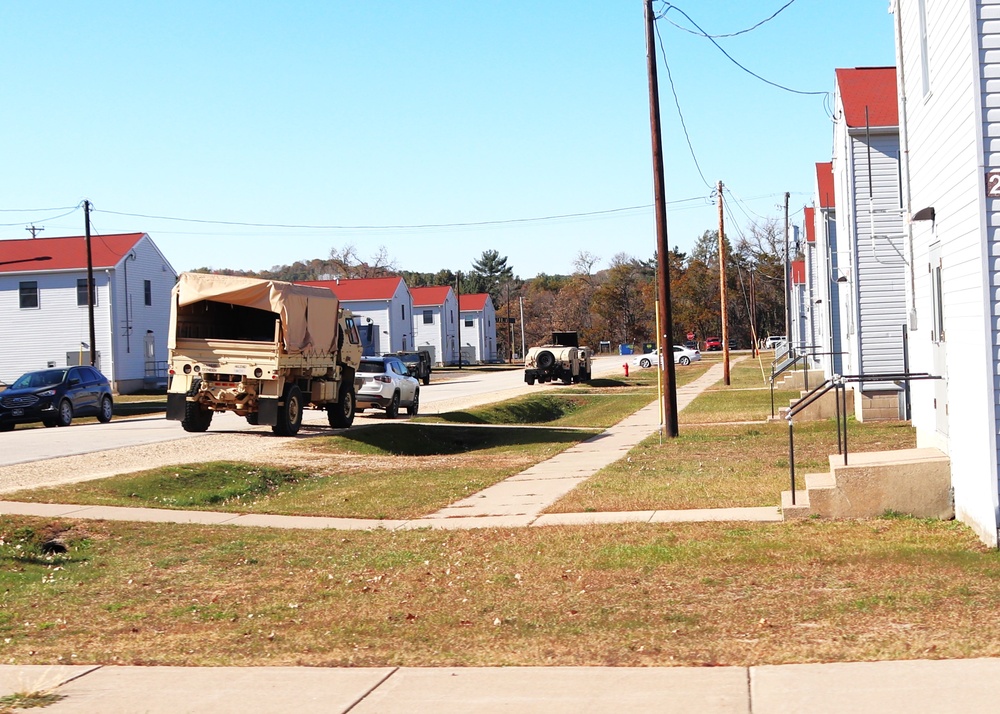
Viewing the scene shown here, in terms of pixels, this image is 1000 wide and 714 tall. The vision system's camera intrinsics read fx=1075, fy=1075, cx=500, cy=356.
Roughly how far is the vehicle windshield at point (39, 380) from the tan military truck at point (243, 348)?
921cm

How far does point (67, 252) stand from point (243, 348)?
122 ft

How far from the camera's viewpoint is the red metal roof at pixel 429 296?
9706 centimetres

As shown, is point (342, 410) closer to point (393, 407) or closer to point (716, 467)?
point (393, 407)

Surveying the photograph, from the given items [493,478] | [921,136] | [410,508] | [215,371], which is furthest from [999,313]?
[215,371]

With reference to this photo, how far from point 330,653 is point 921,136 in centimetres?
860

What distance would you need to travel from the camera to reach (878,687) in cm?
570

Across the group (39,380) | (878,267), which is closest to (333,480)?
(878,267)

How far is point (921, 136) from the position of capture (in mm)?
11734

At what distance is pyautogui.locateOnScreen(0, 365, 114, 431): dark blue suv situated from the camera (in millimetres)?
28875

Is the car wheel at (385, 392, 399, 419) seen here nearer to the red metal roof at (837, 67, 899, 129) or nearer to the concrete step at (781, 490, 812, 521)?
the red metal roof at (837, 67, 899, 129)

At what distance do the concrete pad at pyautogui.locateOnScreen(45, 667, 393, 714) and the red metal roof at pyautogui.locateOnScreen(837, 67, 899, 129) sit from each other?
2078 cm

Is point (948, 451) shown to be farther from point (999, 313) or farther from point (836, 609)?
point (836, 609)

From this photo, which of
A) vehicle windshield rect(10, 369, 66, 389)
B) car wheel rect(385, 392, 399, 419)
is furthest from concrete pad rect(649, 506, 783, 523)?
vehicle windshield rect(10, 369, 66, 389)

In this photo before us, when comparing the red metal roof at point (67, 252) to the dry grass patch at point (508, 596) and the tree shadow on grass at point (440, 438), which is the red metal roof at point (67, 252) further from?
the dry grass patch at point (508, 596)
